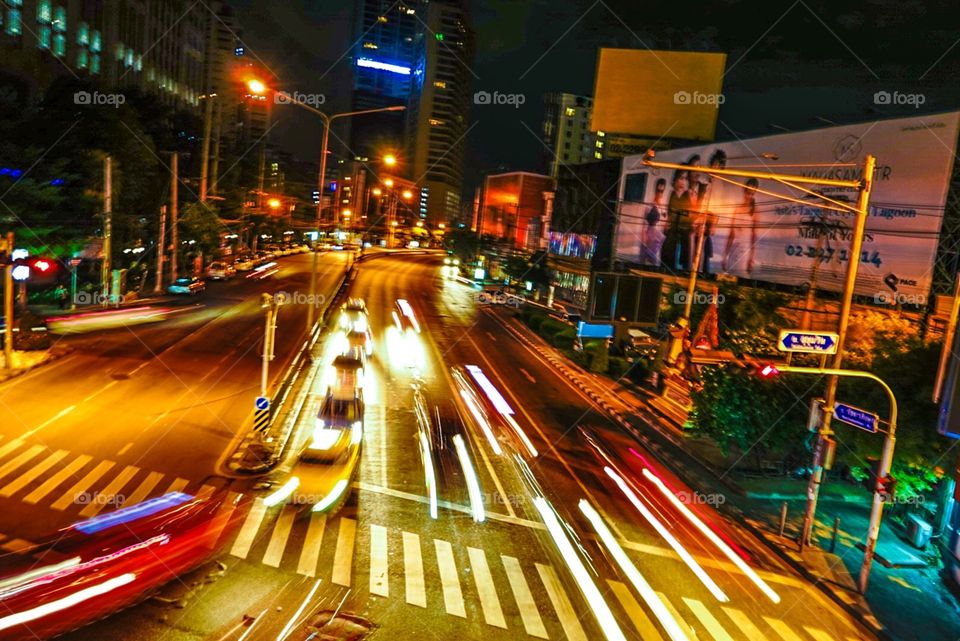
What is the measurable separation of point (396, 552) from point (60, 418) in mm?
12321

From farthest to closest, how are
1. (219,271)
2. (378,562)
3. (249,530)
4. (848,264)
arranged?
(219,271) → (848,264) → (249,530) → (378,562)

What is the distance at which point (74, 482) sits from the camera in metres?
14.6

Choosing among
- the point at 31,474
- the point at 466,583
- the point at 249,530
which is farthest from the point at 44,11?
the point at 466,583

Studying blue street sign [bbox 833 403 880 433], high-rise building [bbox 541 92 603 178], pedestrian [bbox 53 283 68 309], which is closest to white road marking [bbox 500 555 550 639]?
blue street sign [bbox 833 403 880 433]

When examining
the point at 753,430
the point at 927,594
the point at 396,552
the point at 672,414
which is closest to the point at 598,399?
the point at 672,414

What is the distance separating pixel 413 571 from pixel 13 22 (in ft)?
163

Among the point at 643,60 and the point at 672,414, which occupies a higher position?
the point at 643,60

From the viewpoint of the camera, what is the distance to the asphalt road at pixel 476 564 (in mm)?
10039

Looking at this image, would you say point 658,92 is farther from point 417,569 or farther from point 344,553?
point 344,553

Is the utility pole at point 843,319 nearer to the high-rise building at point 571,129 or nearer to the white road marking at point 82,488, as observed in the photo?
the white road marking at point 82,488

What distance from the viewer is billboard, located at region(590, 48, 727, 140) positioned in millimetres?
51219

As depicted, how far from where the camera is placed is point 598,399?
93.6 ft

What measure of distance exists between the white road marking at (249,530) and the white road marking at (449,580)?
11.3 feet

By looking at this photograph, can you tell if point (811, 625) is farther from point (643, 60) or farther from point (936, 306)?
point (643, 60)
